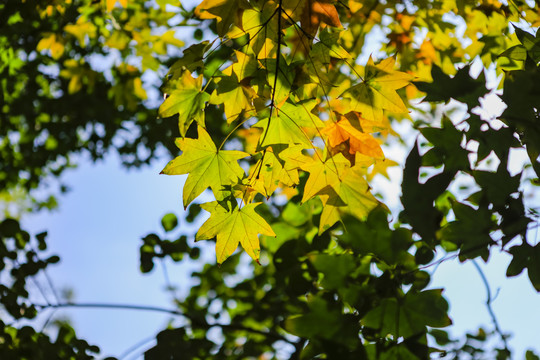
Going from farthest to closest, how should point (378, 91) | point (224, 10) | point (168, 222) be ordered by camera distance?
1. point (168, 222)
2. point (378, 91)
3. point (224, 10)

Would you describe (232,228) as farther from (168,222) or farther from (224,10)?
(168,222)

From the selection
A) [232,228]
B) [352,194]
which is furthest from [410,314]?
[232,228]

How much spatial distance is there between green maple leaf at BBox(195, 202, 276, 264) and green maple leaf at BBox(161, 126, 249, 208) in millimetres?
59

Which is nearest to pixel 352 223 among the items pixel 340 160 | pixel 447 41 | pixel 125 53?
pixel 340 160

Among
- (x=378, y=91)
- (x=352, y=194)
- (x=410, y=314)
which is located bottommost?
(x=410, y=314)

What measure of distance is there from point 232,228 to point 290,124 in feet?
0.94

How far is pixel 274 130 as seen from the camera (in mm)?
993

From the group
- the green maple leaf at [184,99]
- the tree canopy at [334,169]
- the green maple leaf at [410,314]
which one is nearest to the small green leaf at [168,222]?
the tree canopy at [334,169]

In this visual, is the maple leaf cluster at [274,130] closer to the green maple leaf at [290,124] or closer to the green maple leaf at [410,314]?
the green maple leaf at [290,124]

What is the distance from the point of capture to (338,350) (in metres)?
0.60

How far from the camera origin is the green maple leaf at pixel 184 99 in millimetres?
1111

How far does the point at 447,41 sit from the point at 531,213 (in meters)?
1.15

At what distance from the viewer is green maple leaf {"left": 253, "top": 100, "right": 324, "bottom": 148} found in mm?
964

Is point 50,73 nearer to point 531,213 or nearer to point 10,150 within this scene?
point 10,150
